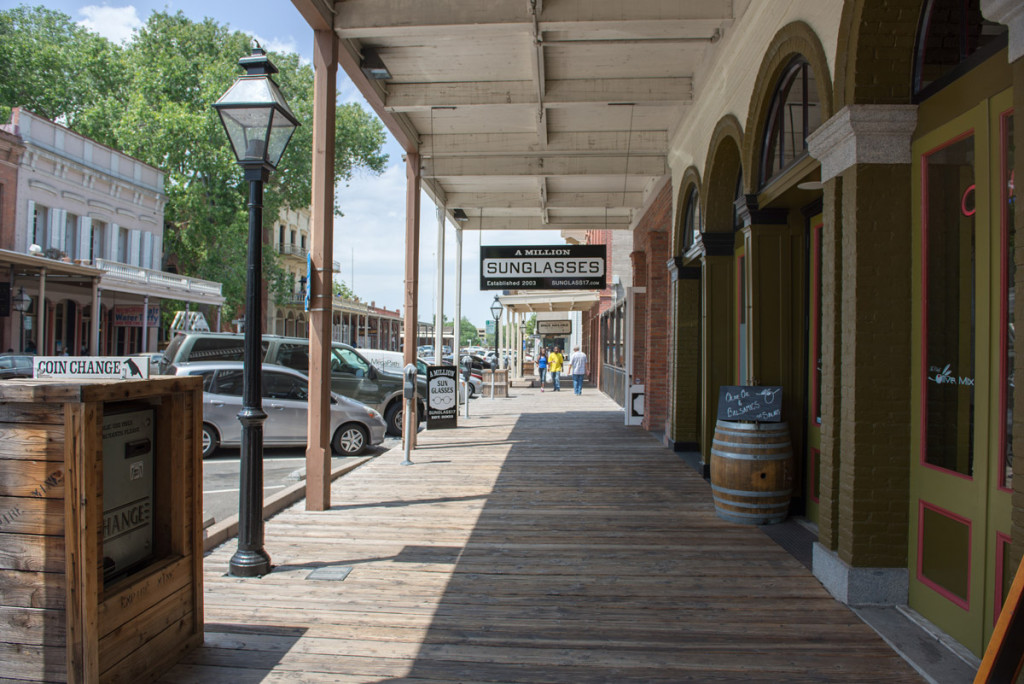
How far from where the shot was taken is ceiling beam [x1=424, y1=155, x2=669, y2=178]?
37.8 feet

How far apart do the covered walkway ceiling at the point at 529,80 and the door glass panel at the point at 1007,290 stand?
3.84 metres

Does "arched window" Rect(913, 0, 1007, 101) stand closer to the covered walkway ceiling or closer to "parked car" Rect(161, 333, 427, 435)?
the covered walkway ceiling

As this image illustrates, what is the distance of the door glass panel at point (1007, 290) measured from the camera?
3291 millimetres

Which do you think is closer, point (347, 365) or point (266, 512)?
point (266, 512)

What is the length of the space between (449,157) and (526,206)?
374cm

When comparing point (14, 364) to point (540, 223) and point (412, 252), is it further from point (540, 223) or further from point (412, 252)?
point (540, 223)

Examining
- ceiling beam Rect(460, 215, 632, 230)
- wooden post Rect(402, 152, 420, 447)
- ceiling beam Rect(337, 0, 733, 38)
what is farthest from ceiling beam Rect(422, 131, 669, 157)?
ceiling beam Rect(460, 215, 632, 230)

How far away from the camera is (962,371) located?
146 inches

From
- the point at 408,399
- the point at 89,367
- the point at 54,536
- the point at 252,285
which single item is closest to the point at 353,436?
the point at 408,399

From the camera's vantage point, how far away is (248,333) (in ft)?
15.5

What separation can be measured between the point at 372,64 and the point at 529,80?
6.24 ft

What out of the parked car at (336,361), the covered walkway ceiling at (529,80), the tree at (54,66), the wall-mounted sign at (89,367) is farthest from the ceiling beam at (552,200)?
the tree at (54,66)

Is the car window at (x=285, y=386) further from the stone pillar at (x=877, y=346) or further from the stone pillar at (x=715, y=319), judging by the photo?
the stone pillar at (x=877, y=346)

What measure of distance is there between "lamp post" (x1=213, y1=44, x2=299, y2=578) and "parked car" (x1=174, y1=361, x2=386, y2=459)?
5.70 metres
